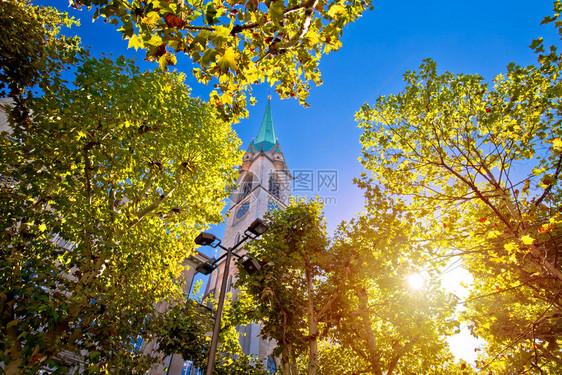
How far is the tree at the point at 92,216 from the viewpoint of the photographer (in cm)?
532

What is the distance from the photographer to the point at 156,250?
833cm

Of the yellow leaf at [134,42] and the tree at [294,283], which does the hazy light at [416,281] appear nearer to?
the tree at [294,283]

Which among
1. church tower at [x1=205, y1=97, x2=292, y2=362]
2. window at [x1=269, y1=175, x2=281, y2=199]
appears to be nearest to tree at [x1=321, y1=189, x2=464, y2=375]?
church tower at [x1=205, y1=97, x2=292, y2=362]

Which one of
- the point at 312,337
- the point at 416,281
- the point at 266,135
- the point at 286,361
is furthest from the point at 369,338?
the point at 266,135

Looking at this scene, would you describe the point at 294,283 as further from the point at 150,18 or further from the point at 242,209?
the point at 242,209

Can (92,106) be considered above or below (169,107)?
below

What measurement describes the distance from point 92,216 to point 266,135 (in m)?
46.8

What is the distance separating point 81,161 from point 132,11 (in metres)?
5.65

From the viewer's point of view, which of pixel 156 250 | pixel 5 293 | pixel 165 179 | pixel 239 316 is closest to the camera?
pixel 5 293

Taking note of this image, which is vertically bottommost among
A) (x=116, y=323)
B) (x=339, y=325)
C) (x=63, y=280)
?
(x=116, y=323)

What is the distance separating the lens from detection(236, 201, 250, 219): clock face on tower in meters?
36.0

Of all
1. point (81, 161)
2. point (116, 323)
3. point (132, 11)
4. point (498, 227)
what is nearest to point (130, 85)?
point (81, 161)

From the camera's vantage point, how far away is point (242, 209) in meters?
37.0

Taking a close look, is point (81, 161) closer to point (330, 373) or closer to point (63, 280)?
point (63, 280)
